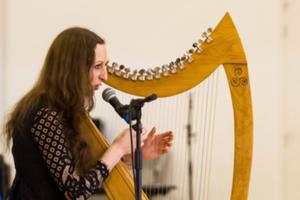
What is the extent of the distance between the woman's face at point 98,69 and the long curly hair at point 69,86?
0.01 meters

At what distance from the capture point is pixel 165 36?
3037 mm

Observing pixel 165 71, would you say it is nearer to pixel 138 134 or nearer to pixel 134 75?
pixel 134 75

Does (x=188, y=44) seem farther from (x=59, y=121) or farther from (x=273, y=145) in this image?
(x=59, y=121)

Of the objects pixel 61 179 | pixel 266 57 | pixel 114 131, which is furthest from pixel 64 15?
pixel 61 179

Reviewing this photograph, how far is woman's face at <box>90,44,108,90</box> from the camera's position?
1316 mm

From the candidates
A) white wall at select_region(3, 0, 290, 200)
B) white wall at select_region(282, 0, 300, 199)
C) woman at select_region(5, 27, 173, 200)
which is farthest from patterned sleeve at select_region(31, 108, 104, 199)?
white wall at select_region(282, 0, 300, 199)

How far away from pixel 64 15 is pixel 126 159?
1.84m

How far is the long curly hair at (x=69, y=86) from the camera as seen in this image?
128 centimetres

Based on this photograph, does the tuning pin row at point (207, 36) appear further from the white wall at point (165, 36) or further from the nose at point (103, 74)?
the white wall at point (165, 36)

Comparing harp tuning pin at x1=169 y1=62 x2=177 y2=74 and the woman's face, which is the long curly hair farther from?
harp tuning pin at x1=169 y1=62 x2=177 y2=74

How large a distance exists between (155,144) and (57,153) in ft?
1.40

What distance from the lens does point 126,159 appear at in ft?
4.80

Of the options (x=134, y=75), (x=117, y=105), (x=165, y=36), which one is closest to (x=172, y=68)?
(x=134, y=75)

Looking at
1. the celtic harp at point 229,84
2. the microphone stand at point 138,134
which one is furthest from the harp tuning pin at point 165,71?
the microphone stand at point 138,134
